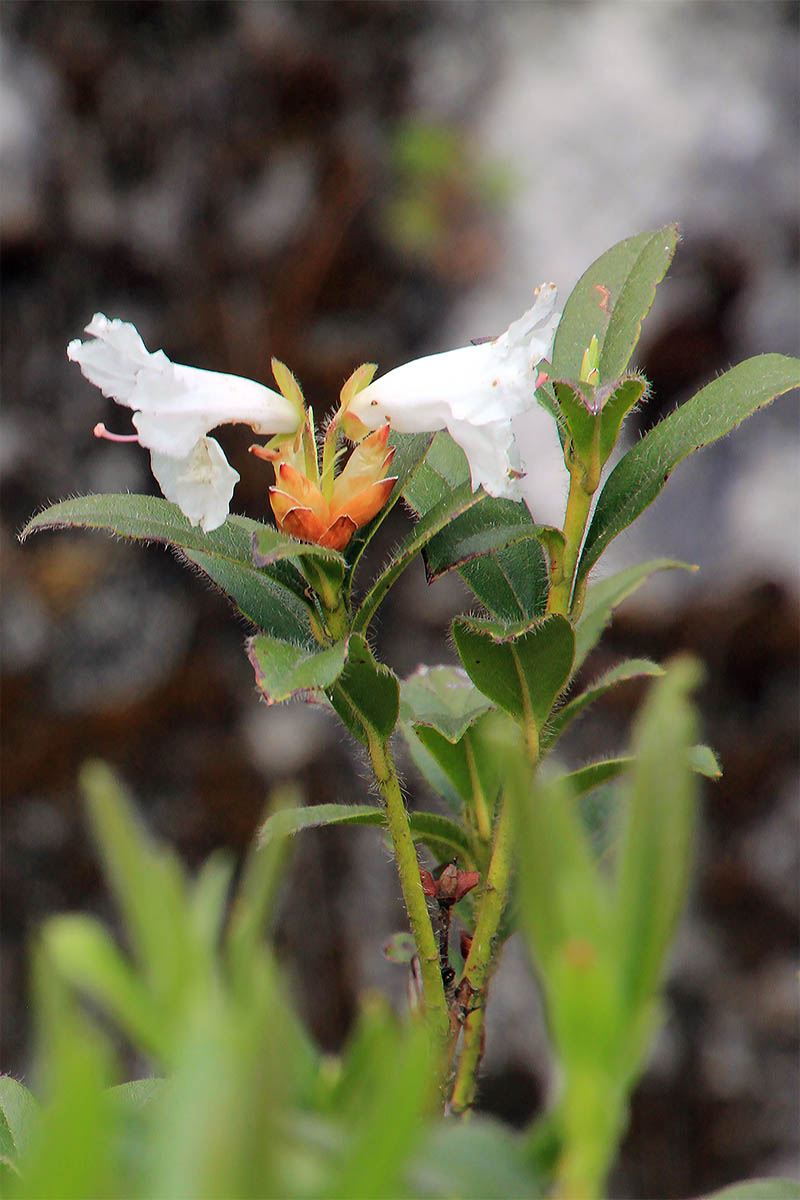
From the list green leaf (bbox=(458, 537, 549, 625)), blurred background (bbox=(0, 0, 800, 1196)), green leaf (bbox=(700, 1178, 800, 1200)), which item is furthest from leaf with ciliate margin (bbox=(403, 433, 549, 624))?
blurred background (bbox=(0, 0, 800, 1196))

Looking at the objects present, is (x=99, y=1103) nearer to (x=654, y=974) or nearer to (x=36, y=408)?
(x=654, y=974)

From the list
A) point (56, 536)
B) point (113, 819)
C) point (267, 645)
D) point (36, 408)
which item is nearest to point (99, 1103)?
point (113, 819)

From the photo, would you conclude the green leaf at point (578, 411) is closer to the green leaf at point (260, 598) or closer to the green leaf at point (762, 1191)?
the green leaf at point (260, 598)

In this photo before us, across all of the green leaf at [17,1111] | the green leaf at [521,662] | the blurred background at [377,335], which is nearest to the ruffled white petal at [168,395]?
the green leaf at [521,662]

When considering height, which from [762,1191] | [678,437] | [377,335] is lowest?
[762,1191]

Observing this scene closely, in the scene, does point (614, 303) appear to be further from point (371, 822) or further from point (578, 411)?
point (371, 822)

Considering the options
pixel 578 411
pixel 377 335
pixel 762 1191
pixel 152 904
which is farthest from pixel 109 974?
pixel 377 335

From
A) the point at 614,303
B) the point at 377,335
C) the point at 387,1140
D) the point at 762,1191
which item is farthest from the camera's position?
the point at 377,335
